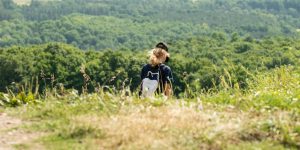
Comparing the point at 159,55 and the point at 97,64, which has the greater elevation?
the point at 159,55

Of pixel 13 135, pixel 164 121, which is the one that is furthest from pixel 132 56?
pixel 164 121

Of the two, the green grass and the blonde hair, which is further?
the blonde hair

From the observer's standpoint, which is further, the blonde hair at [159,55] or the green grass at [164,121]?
the blonde hair at [159,55]

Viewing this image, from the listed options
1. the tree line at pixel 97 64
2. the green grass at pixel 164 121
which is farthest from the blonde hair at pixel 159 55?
the tree line at pixel 97 64

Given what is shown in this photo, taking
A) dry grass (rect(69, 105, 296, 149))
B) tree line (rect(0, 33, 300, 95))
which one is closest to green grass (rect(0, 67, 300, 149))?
dry grass (rect(69, 105, 296, 149))

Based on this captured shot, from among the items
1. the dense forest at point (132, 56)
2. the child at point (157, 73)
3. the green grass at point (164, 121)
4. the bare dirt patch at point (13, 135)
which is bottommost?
the dense forest at point (132, 56)

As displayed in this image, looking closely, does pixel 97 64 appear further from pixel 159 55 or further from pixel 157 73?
pixel 157 73

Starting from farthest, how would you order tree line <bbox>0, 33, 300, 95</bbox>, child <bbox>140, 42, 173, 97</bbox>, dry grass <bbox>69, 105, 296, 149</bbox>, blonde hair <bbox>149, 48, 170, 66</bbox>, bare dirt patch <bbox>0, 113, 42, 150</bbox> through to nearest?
tree line <bbox>0, 33, 300, 95</bbox> → blonde hair <bbox>149, 48, 170, 66</bbox> → child <bbox>140, 42, 173, 97</bbox> → bare dirt patch <bbox>0, 113, 42, 150</bbox> → dry grass <bbox>69, 105, 296, 149</bbox>

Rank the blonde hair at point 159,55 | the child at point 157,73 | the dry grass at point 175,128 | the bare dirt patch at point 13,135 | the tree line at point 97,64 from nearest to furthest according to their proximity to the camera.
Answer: the dry grass at point 175,128 < the bare dirt patch at point 13,135 < the child at point 157,73 < the blonde hair at point 159,55 < the tree line at point 97,64

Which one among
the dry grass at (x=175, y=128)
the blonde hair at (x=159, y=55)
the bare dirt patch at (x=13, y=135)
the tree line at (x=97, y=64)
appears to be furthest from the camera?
the tree line at (x=97, y=64)

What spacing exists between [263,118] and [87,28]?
19227 centimetres

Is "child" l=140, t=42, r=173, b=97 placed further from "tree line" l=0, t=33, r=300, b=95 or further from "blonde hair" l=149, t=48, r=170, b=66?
"tree line" l=0, t=33, r=300, b=95

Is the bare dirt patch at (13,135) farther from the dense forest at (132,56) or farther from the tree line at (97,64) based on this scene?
the tree line at (97,64)

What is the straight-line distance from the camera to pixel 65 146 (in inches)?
235
